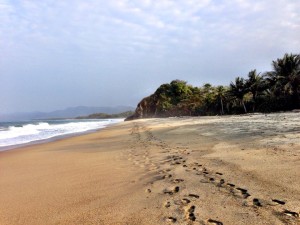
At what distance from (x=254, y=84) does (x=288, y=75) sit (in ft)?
20.7

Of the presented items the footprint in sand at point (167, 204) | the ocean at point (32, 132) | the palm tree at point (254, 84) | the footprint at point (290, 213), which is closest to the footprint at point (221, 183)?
the footprint in sand at point (167, 204)

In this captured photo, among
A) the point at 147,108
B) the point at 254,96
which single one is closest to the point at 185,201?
the point at 254,96

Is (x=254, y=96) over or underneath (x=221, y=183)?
over

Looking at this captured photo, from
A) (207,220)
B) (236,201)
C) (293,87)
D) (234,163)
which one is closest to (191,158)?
(234,163)

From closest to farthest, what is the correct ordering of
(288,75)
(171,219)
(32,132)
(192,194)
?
(171,219)
(192,194)
(32,132)
(288,75)

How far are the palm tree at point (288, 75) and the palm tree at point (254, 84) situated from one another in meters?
3.85

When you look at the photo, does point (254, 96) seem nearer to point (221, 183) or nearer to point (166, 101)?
point (166, 101)

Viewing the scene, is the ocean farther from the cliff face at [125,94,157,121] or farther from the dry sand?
the cliff face at [125,94,157,121]

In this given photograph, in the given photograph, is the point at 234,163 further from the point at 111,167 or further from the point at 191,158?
the point at 111,167

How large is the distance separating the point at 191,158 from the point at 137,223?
3.61 meters

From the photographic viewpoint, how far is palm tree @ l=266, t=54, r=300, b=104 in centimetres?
3719

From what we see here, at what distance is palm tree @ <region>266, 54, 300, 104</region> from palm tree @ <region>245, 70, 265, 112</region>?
3854 millimetres

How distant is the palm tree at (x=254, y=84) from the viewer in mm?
43594

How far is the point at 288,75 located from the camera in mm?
38125
